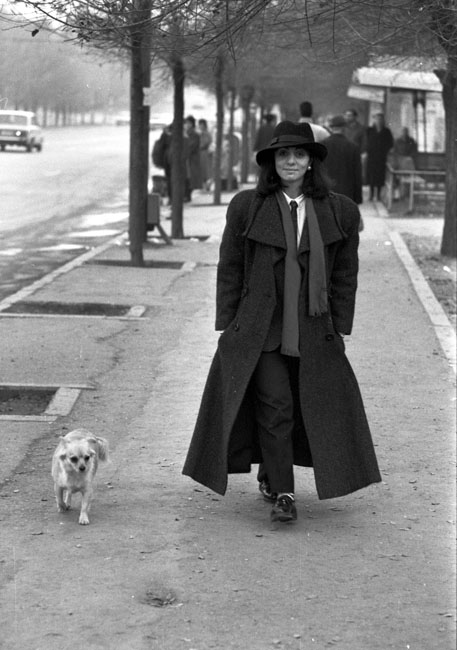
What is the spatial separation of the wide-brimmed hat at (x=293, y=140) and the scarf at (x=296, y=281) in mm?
250

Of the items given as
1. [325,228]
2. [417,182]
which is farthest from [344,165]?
[417,182]

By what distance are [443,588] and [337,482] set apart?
37.6 inches

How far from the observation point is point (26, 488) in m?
6.70

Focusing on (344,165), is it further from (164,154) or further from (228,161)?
(228,161)

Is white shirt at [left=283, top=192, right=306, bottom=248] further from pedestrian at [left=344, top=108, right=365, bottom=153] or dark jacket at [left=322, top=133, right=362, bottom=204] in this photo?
pedestrian at [left=344, top=108, right=365, bottom=153]

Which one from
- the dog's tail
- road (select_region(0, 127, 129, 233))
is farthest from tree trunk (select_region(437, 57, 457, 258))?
the dog's tail

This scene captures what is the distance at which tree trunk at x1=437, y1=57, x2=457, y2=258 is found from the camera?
17219 mm

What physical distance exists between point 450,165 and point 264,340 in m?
12.2

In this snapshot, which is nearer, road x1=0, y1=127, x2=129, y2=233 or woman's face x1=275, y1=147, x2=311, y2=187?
woman's face x1=275, y1=147, x2=311, y2=187

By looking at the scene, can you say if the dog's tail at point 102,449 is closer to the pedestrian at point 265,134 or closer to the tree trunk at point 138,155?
the tree trunk at point 138,155

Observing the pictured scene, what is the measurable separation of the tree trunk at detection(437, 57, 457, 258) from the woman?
10.8 meters

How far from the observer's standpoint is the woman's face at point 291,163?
6137 millimetres

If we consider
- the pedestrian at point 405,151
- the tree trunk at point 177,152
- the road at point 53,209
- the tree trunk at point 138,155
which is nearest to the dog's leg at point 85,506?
the road at point 53,209

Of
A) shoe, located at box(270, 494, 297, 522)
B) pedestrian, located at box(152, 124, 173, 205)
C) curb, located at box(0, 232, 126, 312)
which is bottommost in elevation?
curb, located at box(0, 232, 126, 312)
